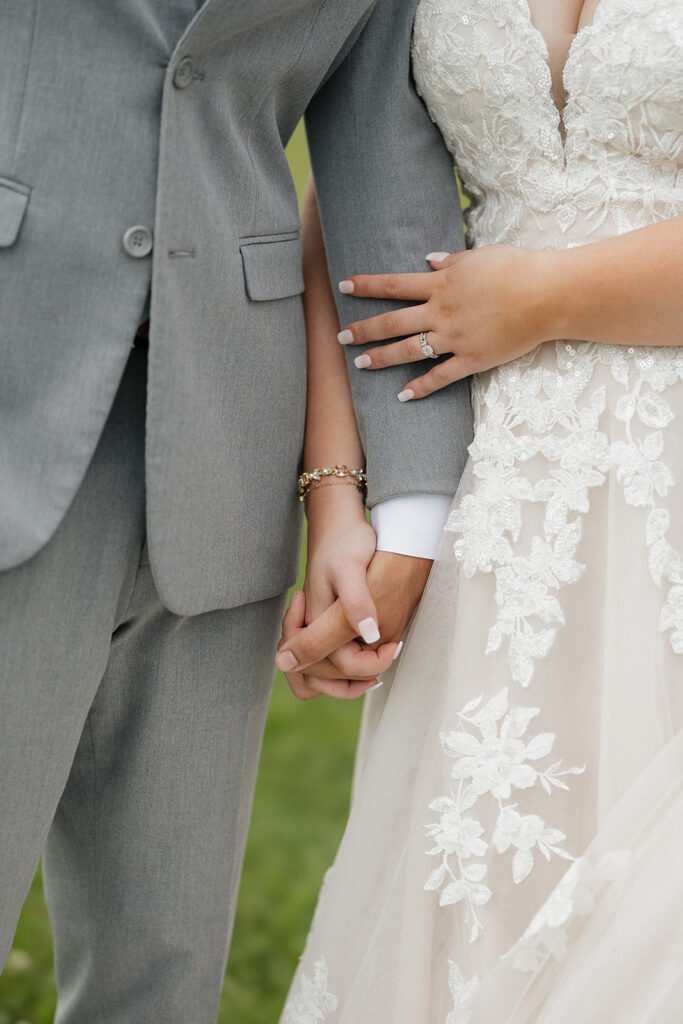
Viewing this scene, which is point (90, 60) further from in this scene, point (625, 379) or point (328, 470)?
point (625, 379)

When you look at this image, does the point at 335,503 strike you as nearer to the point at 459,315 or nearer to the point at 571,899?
the point at 459,315

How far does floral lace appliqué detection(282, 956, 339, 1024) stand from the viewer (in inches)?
49.3

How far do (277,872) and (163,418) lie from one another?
1.95 meters

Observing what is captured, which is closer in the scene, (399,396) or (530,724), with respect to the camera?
(530,724)

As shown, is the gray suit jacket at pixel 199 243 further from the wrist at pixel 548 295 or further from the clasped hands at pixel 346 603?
the wrist at pixel 548 295

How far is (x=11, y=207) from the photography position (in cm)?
104

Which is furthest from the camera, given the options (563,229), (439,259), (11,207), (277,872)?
(277,872)

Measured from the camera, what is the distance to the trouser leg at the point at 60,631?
1126mm

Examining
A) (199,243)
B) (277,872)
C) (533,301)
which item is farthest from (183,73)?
(277,872)

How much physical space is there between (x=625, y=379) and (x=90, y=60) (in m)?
0.70

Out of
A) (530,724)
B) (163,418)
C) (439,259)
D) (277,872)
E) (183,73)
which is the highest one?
(183,73)

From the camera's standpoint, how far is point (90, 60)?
3.41 ft

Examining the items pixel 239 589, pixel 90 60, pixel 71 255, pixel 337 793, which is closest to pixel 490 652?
pixel 239 589

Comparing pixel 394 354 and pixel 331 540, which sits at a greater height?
pixel 394 354
